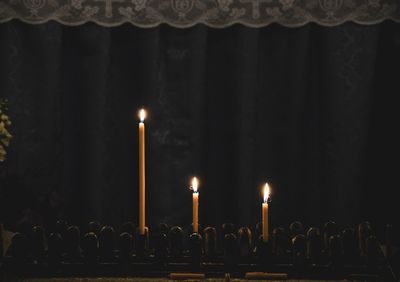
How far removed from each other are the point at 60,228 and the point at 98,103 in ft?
2.26

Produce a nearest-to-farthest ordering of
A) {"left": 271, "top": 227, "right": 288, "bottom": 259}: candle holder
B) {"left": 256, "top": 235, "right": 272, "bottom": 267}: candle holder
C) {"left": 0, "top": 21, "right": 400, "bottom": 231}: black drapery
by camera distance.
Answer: {"left": 256, "top": 235, "right": 272, "bottom": 267}: candle holder < {"left": 271, "top": 227, "right": 288, "bottom": 259}: candle holder < {"left": 0, "top": 21, "right": 400, "bottom": 231}: black drapery

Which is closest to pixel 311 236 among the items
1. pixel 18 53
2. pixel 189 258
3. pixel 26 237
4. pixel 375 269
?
pixel 375 269

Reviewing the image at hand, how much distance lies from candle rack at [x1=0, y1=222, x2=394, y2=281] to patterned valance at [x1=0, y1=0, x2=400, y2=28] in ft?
2.64

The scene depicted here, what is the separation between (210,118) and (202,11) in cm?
39

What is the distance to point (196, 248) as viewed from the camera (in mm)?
1775

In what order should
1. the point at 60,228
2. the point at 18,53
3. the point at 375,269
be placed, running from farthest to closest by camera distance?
the point at 18,53, the point at 60,228, the point at 375,269

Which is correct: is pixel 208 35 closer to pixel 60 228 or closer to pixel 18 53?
pixel 18 53

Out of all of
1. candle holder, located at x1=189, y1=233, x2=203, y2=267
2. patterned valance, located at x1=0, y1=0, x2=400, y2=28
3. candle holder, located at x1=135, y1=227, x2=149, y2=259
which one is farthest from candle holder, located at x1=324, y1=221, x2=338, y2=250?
patterned valance, located at x1=0, y1=0, x2=400, y2=28

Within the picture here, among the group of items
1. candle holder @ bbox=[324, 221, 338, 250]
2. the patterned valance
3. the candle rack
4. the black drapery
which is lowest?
the candle rack

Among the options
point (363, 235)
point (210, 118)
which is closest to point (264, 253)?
point (363, 235)

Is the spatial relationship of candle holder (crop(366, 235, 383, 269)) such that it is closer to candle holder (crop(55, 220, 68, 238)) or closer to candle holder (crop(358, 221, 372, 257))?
candle holder (crop(358, 221, 372, 257))

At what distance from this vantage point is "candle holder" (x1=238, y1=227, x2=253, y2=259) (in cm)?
179

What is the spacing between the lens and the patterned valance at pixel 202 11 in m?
2.32

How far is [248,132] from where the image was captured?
2463 millimetres
